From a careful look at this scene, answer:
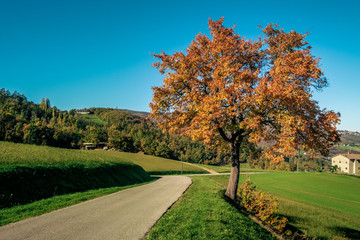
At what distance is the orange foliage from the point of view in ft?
33.1

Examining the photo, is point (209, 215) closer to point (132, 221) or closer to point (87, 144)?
point (132, 221)

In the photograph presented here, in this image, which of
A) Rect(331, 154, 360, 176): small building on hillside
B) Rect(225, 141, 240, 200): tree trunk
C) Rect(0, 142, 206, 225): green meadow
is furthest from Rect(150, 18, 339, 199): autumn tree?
Rect(331, 154, 360, 176): small building on hillside

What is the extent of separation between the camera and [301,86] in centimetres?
1144

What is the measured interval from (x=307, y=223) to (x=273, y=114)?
9.15m

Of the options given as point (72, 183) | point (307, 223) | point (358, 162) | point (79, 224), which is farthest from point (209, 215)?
point (358, 162)

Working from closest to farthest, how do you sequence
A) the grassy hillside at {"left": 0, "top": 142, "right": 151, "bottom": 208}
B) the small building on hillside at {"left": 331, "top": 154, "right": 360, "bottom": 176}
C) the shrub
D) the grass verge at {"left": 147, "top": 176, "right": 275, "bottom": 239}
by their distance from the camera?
the grass verge at {"left": 147, "top": 176, "right": 275, "bottom": 239} < the shrub < the grassy hillside at {"left": 0, "top": 142, "right": 151, "bottom": 208} < the small building on hillside at {"left": 331, "top": 154, "right": 360, "bottom": 176}

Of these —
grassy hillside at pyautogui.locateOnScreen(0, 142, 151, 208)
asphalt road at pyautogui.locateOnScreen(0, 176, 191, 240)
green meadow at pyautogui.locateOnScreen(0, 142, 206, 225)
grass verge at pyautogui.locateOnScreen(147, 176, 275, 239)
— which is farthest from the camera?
grassy hillside at pyautogui.locateOnScreen(0, 142, 151, 208)

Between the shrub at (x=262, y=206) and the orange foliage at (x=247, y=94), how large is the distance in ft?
11.2

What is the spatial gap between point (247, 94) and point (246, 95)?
7 cm

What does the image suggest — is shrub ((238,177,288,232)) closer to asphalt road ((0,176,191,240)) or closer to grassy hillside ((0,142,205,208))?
asphalt road ((0,176,191,240))

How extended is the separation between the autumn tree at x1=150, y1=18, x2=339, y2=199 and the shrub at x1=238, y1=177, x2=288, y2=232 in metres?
1.03

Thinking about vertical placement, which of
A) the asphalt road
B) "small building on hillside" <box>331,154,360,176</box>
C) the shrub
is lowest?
"small building on hillside" <box>331,154,360,176</box>

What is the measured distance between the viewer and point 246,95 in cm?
1025

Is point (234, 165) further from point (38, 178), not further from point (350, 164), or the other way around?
point (350, 164)
